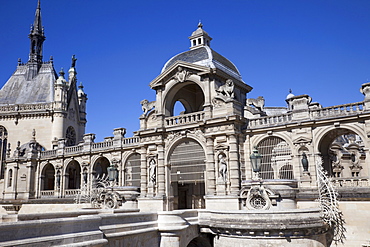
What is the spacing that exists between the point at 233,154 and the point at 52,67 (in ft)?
137

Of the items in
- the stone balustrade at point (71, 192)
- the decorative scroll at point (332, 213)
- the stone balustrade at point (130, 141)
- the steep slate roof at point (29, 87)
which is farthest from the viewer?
the steep slate roof at point (29, 87)

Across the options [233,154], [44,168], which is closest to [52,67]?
[44,168]

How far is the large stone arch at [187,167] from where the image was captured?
26219mm

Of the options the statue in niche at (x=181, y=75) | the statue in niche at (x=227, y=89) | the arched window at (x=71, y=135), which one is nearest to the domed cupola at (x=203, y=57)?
the statue in niche at (x=181, y=75)

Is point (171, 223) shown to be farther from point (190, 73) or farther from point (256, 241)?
point (190, 73)

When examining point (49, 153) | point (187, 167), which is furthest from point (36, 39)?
point (187, 167)

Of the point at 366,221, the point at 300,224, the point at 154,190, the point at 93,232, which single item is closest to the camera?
the point at 93,232

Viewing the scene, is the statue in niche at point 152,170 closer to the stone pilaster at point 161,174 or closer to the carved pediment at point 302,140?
the stone pilaster at point 161,174

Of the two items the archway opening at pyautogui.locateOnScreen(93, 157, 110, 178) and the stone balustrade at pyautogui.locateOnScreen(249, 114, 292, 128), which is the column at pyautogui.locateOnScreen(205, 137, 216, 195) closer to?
the stone balustrade at pyautogui.locateOnScreen(249, 114, 292, 128)

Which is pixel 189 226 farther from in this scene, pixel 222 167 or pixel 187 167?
pixel 187 167

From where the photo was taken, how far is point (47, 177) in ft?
142

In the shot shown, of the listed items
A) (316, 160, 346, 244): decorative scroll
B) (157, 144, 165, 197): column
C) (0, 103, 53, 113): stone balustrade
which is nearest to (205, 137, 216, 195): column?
(157, 144, 165, 197): column

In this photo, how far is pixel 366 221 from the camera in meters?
18.9

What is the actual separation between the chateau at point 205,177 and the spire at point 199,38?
113 millimetres
